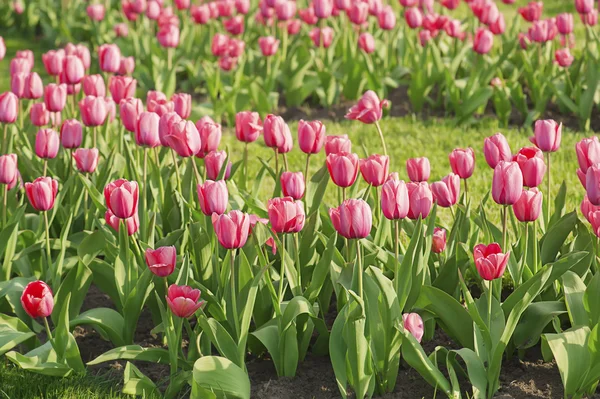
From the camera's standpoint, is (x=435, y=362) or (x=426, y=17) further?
(x=426, y=17)

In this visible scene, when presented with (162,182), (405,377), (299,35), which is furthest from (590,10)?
(405,377)

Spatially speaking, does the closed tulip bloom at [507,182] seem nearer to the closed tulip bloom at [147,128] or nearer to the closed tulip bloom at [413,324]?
the closed tulip bloom at [413,324]

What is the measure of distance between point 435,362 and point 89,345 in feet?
4.48

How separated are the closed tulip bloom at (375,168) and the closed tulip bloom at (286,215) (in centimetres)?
36

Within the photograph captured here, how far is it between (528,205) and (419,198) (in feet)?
1.08

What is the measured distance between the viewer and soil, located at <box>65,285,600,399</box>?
299cm

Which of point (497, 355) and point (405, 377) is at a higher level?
point (497, 355)

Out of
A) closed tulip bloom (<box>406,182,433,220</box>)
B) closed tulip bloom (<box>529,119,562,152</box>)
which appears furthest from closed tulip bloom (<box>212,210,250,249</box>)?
closed tulip bloom (<box>529,119,562,152</box>)

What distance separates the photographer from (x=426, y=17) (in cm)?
619

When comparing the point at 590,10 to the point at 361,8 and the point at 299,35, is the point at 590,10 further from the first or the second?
the point at 299,35

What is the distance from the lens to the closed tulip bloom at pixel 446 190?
304 cm

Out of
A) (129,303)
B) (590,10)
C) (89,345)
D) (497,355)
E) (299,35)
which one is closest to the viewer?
(497,355)

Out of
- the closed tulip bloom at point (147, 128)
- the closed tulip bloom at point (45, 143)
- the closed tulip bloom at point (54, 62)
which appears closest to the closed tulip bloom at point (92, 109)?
the closed tulip bloom at point (45, 143)

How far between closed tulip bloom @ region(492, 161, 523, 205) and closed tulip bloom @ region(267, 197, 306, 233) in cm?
59
